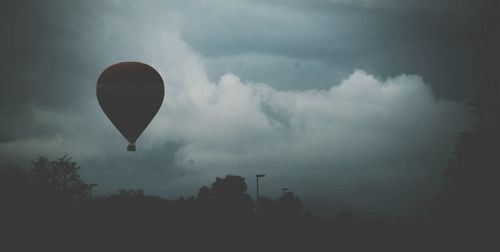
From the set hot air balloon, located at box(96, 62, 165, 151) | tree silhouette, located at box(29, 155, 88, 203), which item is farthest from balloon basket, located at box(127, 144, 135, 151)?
tree silhouette, located at box(29, 155, 88, 203)

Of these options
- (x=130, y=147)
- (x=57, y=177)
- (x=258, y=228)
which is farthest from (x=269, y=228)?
(x=57, y=177)

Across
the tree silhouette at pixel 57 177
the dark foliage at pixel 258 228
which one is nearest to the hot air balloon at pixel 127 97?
the dark foliage at pixel 258 228

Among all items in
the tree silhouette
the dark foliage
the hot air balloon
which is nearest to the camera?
the dark foliage

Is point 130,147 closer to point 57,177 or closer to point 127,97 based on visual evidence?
point 127,97

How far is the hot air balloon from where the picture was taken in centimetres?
3757

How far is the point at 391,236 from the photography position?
32.5 m

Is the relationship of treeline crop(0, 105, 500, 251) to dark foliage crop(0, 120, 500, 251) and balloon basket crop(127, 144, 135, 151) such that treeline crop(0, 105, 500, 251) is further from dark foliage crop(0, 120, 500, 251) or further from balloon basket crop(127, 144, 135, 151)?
balloon basket crop(127, 144, 135, 151)

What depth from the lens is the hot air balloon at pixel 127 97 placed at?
3757 cm

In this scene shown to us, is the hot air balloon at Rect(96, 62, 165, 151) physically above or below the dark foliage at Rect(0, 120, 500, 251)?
above

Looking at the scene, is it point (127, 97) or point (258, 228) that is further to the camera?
point (127, 97)

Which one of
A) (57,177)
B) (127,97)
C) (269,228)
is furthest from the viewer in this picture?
(57,177)

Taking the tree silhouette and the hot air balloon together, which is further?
the tree silhouette

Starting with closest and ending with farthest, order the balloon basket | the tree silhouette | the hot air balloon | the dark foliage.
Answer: the dark foliage < the balloon basket < the hot air balloon < the tree silhouette

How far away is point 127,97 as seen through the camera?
37531 millimetres
